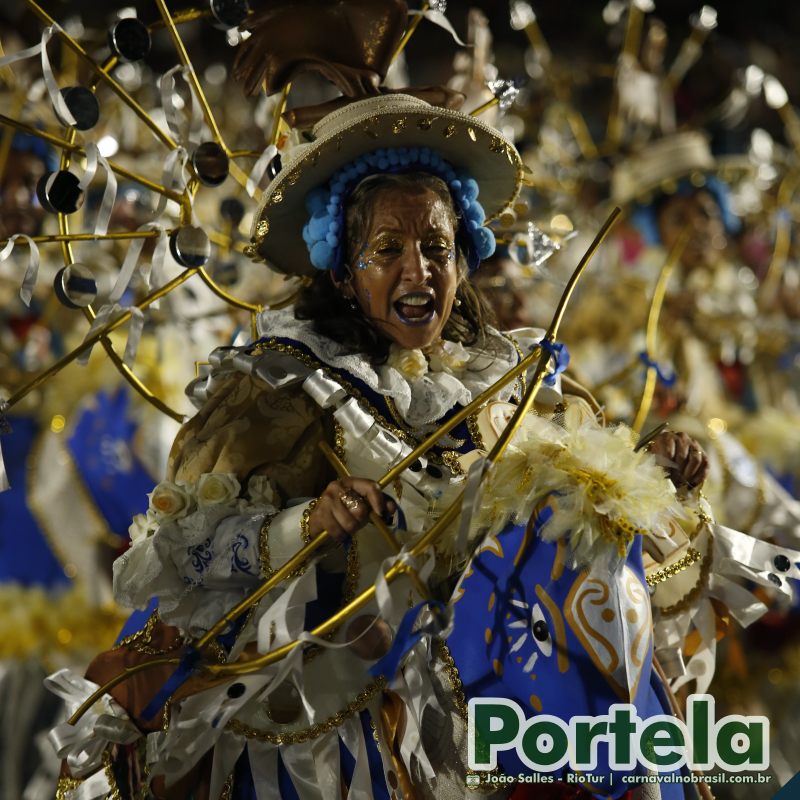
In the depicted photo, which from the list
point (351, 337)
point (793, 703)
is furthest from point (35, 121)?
point (793, 703)

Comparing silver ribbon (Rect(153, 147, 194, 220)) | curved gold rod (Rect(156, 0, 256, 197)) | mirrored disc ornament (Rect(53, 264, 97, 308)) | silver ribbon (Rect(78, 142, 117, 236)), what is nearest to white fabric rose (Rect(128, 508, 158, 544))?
mirrored disc ornament (Rect(53, 264, 97, 308))

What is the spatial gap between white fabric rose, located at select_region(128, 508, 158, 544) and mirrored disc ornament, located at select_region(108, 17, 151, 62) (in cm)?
97

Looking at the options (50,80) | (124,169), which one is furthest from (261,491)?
(50,80)

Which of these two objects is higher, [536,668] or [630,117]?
[630,117]

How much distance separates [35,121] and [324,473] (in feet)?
7.30

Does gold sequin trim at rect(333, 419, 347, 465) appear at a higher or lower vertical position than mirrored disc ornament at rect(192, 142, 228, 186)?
lower

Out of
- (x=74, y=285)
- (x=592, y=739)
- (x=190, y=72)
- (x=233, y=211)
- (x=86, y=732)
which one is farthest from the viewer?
Answer: (x=233, y=211)

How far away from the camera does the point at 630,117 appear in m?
6.21

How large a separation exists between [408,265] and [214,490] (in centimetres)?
58

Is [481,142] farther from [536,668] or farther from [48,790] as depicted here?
[48,790]

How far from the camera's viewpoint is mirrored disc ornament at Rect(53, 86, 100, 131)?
8.23 ft

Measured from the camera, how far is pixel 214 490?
7.46 ft

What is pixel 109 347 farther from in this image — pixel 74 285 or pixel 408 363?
pixel 408 363

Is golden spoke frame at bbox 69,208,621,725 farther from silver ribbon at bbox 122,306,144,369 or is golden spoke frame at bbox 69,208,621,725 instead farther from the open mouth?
silver ribbon at bbox 122,306,144,369
